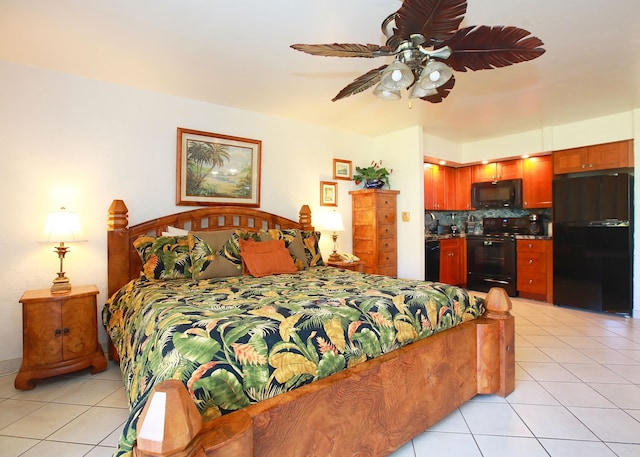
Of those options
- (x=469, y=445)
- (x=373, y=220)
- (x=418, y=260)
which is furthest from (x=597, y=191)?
(x=469, y=445)

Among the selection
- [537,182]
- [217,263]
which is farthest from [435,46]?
[537,182]

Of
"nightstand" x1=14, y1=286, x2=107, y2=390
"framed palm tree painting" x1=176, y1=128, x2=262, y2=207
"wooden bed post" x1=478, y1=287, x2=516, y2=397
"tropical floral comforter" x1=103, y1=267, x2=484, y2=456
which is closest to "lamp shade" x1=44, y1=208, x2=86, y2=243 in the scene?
Result: "nightstand" x1=14, y1=286, x2=107, y2=390

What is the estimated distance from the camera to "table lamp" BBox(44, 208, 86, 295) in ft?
8.23

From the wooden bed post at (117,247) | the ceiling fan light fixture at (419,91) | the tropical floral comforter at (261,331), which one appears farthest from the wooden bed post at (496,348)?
the wooden bed post at (117,247)

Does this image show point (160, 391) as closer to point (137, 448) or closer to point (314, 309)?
point (137, 448)

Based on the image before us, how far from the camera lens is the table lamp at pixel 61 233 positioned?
2.51 metres

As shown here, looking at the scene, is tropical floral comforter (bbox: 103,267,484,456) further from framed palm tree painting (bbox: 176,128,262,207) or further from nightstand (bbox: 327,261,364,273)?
nightstand (bbox: 327,261,364,273)

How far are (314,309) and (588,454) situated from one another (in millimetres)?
1535

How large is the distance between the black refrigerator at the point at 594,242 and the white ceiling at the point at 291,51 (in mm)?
943

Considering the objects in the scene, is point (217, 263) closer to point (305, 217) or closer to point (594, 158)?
point (305, 217)

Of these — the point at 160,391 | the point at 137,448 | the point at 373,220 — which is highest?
the point at 373,220

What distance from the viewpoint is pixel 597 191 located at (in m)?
4.10

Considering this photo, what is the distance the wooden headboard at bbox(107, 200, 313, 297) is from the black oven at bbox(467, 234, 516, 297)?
3114mm

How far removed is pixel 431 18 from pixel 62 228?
9.27ft
